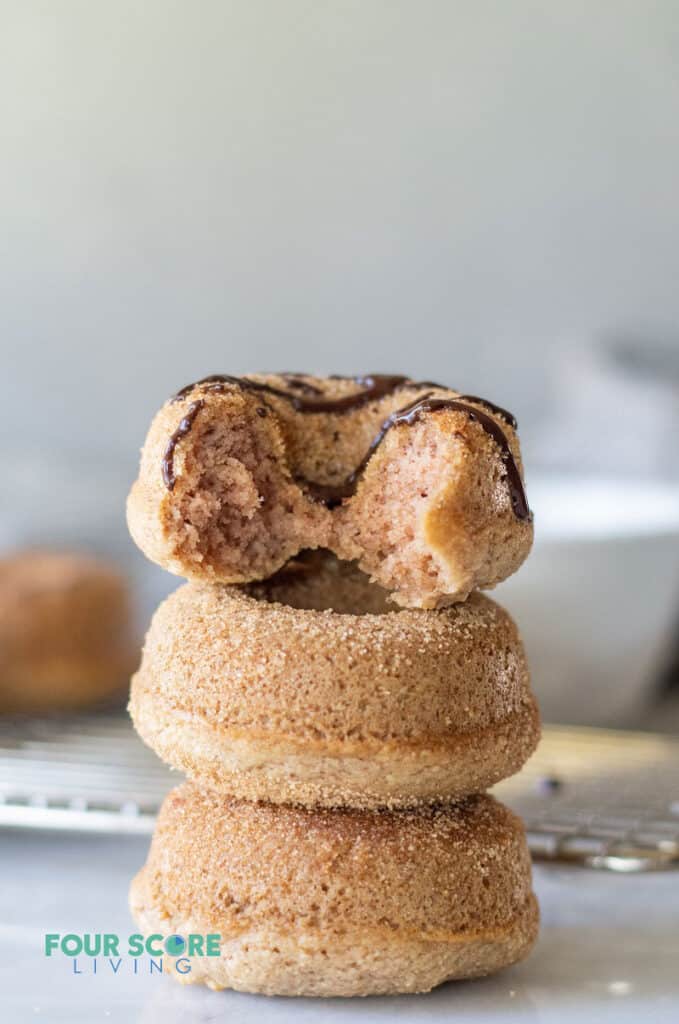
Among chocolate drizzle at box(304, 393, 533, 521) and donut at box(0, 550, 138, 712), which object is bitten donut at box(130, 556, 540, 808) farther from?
donut at box(0, 550, 138, 712)

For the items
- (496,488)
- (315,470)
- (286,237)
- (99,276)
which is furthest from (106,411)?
(496,488)

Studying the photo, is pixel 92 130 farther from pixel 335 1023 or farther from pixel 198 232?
pixel 335 1023

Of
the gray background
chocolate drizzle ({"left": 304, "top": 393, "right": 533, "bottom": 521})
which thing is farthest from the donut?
chocolate drizzle ({"left": 304, "top": 393, "right": 533, "bottom": 521})

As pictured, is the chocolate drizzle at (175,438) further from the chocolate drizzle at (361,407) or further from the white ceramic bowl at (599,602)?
the white ceramic bowl at (599,602)

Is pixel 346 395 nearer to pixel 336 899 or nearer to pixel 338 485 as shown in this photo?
pixel 338 485

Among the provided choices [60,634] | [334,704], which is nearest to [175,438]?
[334,704]
